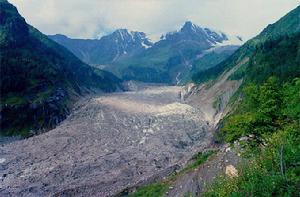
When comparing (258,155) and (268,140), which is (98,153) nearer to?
(268,140)

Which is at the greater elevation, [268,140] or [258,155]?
[268,140]

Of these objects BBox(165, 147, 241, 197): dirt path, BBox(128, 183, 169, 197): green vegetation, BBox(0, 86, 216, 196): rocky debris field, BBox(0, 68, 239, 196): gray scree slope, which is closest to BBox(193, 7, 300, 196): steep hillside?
BBox(165, 147, 241, 197): dirt path

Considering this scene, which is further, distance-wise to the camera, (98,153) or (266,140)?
(98,153)

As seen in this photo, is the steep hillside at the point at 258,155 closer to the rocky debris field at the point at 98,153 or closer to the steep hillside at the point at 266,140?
the steep hillside at the point at 266,140

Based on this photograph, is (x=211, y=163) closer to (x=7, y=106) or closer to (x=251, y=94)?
(x=251, y=94)

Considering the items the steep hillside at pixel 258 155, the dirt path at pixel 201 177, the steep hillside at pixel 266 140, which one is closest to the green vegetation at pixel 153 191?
the steep hillside at pixel 258 155

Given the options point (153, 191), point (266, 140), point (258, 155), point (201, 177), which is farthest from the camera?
point (153, 191)

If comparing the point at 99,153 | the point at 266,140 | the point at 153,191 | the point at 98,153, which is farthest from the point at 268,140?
the point at 98,153

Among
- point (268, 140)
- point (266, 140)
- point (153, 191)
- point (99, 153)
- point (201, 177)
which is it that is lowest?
point (99, 153)
